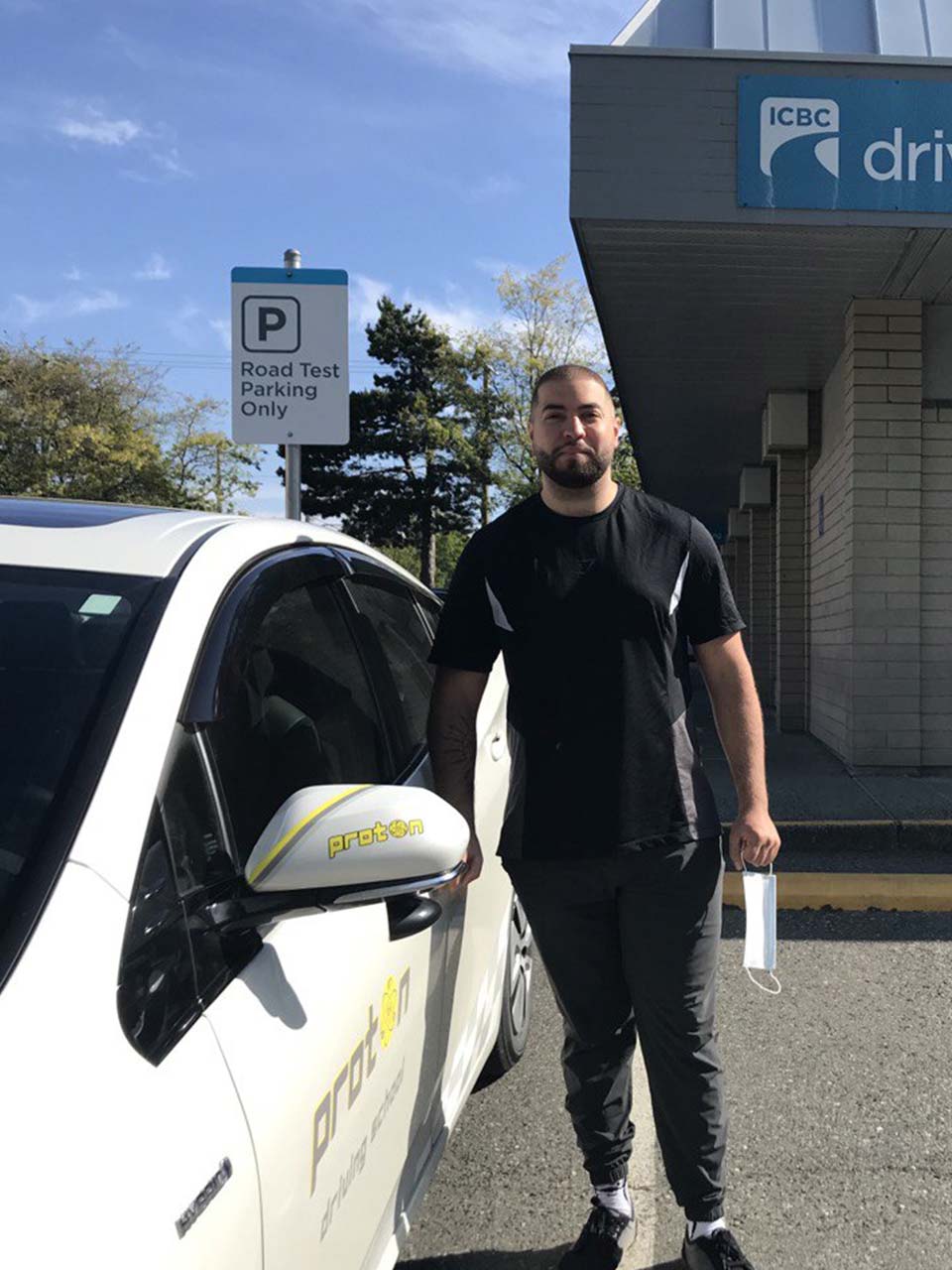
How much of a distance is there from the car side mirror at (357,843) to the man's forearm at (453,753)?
29.8 inches

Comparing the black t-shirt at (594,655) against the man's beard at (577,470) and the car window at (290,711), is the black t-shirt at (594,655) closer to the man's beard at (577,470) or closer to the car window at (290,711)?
the man's beard at (577,470)

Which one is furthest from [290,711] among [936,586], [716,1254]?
[936,586]

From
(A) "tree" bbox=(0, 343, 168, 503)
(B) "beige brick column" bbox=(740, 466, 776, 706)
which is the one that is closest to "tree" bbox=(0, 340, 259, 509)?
(A) "tree" bbox=(0, 343, 168, 503)

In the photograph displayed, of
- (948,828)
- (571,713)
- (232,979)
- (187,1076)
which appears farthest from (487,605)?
(948,828)

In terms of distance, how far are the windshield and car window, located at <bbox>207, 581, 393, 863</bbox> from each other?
0.66ft

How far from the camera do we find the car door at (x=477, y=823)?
251cm

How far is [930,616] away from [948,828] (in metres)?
2.49

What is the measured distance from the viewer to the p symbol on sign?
5.36m

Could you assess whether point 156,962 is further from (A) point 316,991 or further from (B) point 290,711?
(B) point 290,711

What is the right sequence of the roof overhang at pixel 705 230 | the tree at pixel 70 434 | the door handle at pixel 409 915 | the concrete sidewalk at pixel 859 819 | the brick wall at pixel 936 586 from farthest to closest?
the tree at pixel 70 434
the brick wall at pixel 936 586
the roof overhang at pixel 705 230
the concrete sidewalk at pixel 859 819
the door handle at pixel 409 915

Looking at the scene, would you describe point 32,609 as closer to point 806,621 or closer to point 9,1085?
point 9,1085

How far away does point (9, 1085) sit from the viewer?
113cm

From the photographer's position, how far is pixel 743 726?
2594mm

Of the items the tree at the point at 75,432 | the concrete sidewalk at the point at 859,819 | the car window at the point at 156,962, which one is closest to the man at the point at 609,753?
the car window at the point at 156,962
